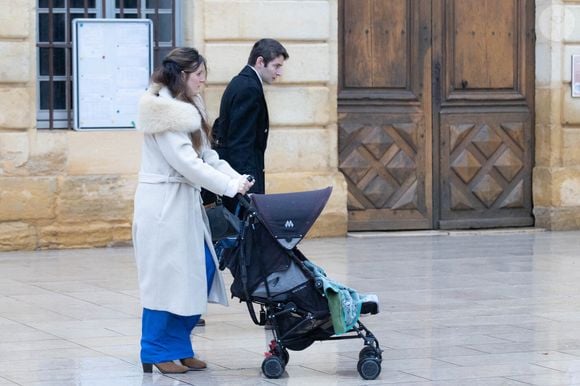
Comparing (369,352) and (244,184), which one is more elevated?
(244,184)

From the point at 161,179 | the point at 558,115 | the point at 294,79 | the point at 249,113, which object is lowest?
the point at 161,179

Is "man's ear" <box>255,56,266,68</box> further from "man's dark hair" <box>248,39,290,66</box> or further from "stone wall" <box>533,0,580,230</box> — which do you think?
"stone wall" <box>533,0,580,230</box>

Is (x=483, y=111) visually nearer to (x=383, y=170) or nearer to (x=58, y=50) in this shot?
(x=383, y=170)

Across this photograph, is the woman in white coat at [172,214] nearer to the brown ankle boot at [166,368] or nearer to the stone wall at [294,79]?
the brown ankle boot at [166,368]

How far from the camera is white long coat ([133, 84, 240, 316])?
6.93m

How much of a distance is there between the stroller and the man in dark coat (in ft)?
5.02

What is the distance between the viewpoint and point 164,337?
704 cm

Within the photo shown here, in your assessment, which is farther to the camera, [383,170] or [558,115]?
[558,115]

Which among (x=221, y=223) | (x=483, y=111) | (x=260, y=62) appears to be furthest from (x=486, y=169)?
(x=221, y=223)

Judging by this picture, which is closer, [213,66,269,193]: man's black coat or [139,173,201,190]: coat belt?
[139,173,201,190]: coat belt

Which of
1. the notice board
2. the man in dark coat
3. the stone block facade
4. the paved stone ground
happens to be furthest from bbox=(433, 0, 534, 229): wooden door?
the man in dark coat

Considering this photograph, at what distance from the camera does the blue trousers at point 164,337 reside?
6.99 meters

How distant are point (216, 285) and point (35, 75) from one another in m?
5.87

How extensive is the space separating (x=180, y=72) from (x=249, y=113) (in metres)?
1.46
